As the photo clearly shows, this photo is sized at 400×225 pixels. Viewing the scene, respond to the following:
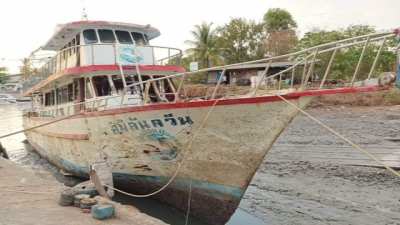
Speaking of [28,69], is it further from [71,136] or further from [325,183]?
[325,183]

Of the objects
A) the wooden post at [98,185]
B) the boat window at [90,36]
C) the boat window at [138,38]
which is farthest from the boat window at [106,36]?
the wooden post at [98,185]

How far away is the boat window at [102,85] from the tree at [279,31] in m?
30.4

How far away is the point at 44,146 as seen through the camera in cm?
1576

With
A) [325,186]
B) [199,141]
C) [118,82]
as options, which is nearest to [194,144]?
[199,141]

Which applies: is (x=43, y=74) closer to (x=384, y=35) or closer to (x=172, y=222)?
(x=172, y=222)

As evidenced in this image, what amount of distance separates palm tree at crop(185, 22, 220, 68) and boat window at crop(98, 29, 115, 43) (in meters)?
32.5

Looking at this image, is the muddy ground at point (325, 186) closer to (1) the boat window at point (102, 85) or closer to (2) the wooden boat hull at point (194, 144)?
(2) the wooden boat hull at point (194, 144)

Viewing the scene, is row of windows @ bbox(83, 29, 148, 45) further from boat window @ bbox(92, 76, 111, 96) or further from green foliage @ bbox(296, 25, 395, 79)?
green foliage @ bbox(296, 25, 395, 79)

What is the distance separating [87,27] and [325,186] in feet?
25.3

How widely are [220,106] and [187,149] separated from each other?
4.39 ft

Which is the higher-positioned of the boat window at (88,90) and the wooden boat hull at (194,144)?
the boat window at (88,90)

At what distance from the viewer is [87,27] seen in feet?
40.2

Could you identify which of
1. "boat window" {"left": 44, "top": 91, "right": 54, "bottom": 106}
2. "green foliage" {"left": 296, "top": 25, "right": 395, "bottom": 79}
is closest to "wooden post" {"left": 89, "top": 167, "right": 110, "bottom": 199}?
"green foliage" {"left": 296, "top": 25, "right": 395, "bottom": 79}

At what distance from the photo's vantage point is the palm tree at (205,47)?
1768 inches
